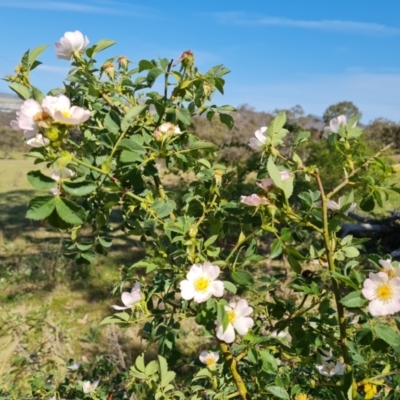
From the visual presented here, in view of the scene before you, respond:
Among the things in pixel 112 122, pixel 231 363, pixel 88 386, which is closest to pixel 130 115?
pixel 112 122

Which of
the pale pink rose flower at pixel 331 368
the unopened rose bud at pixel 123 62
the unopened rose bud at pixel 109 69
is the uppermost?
the unopened rose bud at pixel 123 62

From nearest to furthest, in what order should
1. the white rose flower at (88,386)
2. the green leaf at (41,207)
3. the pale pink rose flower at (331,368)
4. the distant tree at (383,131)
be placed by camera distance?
1. the green leaf at (41,207)
2. the pale pink rose flower at (331,368)
3. the white rose flower at (88,386)
4. the distant tree at (383,131)

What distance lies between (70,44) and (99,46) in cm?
7

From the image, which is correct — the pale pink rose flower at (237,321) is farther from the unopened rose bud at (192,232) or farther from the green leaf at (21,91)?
the green leaf at (21,91)

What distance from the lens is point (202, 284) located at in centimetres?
95

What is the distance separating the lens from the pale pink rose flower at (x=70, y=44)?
1037mm

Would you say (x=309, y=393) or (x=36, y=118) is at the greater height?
(x=36, y=118)

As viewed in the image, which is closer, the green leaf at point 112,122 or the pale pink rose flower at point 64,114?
the pale pink rose flower at point 64,114

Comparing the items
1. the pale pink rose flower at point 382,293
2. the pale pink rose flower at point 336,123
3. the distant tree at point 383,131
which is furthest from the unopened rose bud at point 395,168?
the distant tree at point 383,131

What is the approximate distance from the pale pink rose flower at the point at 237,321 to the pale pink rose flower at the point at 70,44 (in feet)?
2.31

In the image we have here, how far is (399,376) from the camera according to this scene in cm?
98

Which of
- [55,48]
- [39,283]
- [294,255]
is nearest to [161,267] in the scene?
[294,255]

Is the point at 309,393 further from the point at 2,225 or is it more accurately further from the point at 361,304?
the point at 2,225

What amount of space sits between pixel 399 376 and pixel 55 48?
108 cm
